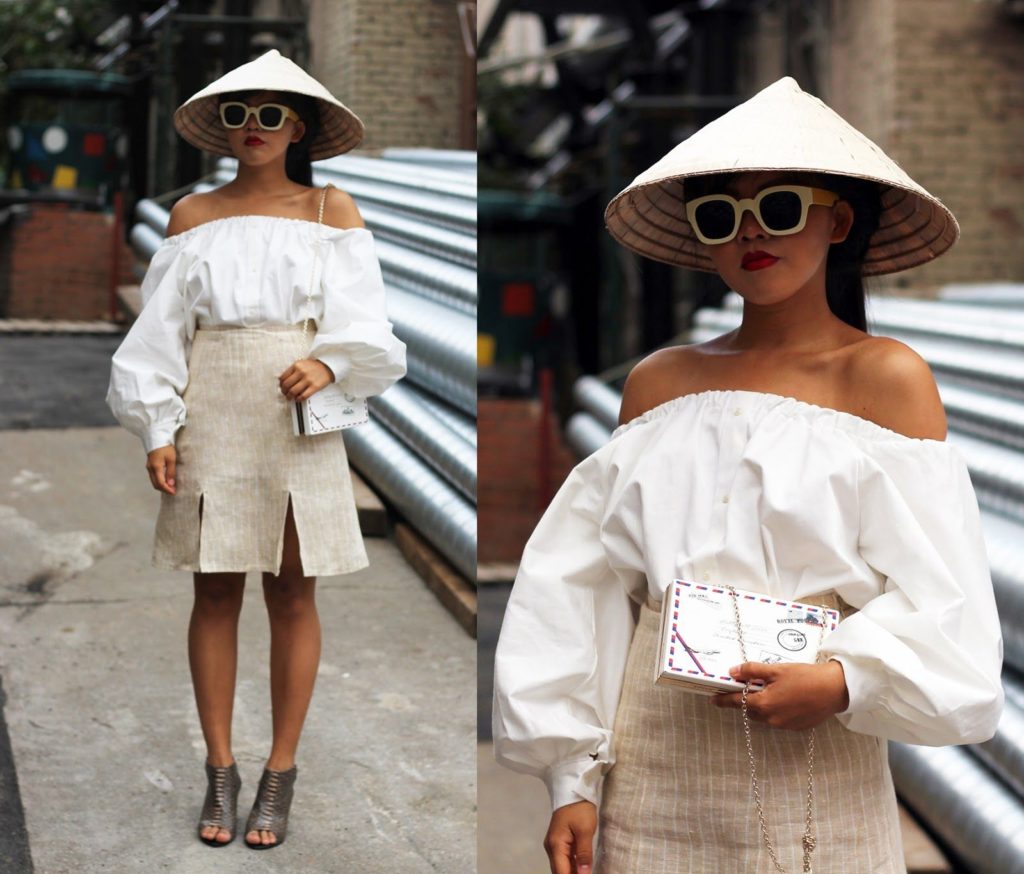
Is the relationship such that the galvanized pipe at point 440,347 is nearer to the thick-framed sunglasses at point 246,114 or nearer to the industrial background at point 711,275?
the thick-framed sunglasses at point 246,114

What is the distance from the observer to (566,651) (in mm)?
1502

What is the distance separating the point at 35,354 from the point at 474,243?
78 cm

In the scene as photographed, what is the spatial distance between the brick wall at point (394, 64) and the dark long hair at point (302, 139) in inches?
2.4

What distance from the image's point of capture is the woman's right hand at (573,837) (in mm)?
1485

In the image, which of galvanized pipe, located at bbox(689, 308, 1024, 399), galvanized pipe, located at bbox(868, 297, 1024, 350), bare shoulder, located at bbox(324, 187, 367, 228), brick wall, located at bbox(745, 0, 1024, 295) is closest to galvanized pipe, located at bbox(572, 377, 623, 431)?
galvanized pipe, located at bbox(868, 297, 1024, 350)

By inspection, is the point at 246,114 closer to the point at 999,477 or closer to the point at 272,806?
the point at 272,806

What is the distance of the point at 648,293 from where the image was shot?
1027 centimetres

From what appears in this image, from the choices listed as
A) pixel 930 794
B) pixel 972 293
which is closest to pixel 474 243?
pixel 930 794

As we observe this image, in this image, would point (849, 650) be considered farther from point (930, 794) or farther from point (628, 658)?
point (930, 794)

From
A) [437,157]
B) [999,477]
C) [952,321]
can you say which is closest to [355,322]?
[437,157]

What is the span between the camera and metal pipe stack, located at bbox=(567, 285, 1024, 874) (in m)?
2.91

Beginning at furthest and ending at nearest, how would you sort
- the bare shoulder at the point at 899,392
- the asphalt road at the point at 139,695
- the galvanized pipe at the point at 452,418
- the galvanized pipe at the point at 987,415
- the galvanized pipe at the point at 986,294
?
the galvanized pipe at the point at 986,294 < the galvanized pipe at the point at 987,415 < the galvanized pipe at the point at 452,418 < the asphalt road at the point at 139,695 < the bare shoulder at the point at 899,392

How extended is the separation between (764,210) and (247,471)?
3.30ft

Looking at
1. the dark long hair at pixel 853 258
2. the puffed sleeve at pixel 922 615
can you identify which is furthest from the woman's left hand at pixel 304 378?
the puffed sleeve at pixel 922 615
